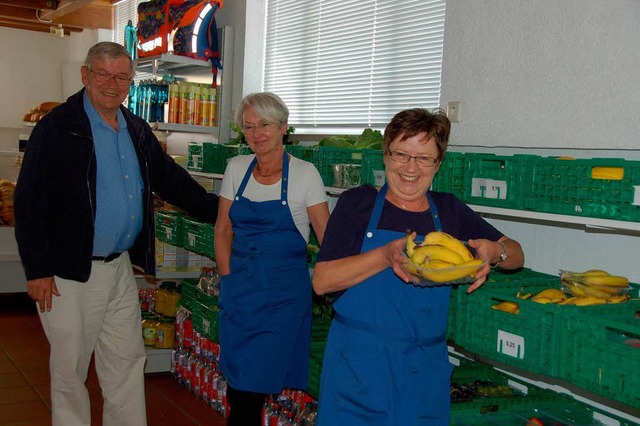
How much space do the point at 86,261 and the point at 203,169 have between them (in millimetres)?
2135

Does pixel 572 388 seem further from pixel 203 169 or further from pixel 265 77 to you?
pixel 265 77

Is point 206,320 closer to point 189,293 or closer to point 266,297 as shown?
point 189,293

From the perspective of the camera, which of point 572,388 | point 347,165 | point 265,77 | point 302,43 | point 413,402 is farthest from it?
point 265,77

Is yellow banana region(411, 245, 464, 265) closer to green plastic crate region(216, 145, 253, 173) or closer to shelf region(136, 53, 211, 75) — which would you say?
green plastic crate region(216, 145, 253, 173)

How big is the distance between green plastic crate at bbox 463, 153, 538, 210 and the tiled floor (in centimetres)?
255

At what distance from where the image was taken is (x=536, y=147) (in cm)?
343

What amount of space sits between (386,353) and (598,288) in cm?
88

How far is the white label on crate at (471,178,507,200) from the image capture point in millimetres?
2957

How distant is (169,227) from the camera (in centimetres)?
546

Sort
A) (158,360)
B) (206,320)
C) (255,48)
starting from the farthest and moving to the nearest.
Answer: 1. (255,48)
2. (158,360)
3. (206,320)

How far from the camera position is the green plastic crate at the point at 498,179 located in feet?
9.37

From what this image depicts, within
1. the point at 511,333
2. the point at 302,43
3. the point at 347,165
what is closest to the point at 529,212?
the point at 511,333

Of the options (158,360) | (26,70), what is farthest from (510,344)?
(26,70)

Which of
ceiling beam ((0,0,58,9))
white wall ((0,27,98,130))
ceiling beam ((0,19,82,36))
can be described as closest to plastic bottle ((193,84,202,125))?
ceiling beam ((0,0,58,9))
